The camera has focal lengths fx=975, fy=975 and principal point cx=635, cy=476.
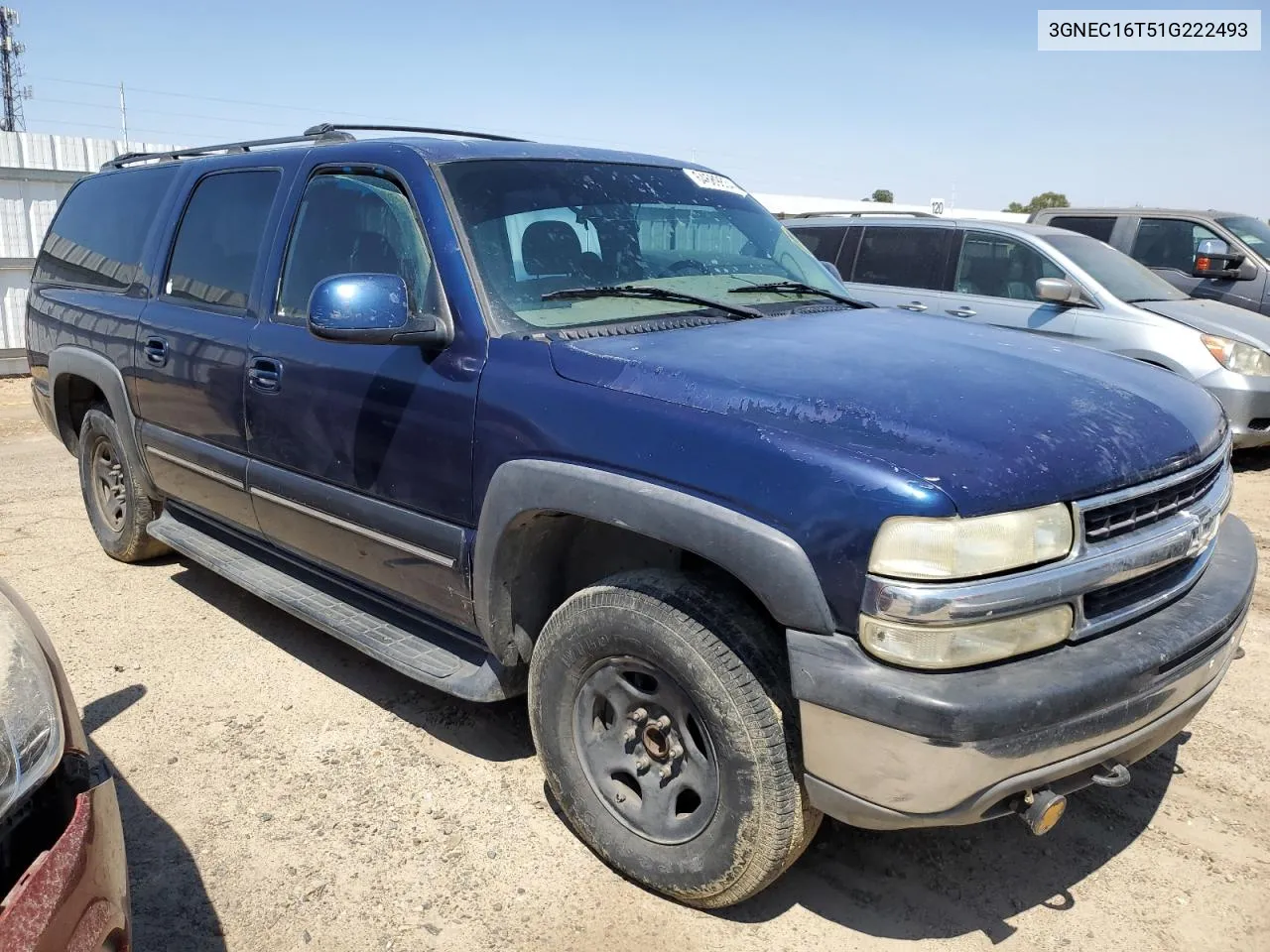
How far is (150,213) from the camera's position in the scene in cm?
450

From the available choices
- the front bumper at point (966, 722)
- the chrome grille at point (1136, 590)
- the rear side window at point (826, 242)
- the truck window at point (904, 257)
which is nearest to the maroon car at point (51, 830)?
the front bumper at point (966, 722)

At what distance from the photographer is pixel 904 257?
8094 millimetres

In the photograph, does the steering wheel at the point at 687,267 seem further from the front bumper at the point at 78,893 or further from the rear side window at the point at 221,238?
the front bumper at the point at 78,893

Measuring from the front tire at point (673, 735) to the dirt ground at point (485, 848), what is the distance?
200 mm

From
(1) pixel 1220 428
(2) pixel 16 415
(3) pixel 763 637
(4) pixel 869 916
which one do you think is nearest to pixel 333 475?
(3) pixel 763 637

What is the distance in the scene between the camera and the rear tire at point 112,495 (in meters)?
4.73

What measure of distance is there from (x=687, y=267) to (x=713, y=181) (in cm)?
→ 75

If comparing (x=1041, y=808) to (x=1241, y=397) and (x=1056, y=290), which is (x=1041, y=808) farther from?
(x=1241, y=397)

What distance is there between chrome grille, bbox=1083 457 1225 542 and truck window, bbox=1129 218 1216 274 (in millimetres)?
8583

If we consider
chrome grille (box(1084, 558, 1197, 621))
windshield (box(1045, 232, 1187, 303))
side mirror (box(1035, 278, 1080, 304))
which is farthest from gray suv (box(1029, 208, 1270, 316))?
chrome grille (box(1084, 558, 1197, 621))

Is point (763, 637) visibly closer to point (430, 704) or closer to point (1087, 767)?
point (1087, 767)

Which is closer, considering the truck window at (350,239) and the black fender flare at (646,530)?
the black fender flare at (646,530)

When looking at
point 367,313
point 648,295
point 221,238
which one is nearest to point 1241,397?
point 648,295

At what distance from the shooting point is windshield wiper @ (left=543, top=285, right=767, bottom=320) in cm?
295
